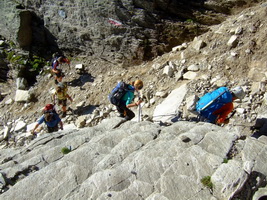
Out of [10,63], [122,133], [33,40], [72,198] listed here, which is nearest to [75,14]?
[33,40]

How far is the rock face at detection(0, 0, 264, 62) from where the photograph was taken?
12.0m

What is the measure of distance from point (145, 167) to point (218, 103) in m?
3.32

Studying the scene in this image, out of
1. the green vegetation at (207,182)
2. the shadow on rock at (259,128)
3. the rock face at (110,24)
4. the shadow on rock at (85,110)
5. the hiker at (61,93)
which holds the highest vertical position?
the rock face at (110,24)

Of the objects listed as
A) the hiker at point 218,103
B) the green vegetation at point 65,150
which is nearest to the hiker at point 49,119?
the green vegetation at point 65,150

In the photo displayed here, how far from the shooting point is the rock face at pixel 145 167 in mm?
4078

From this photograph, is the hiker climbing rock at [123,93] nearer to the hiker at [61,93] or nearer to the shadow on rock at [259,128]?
the shadow on rock at [259,128]

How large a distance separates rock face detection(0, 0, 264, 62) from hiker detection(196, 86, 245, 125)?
6.12 metres

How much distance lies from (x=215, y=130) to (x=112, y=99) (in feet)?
11.6

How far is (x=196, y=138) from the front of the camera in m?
5.42

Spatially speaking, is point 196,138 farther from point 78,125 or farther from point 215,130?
point 78,125

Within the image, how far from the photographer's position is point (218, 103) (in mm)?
6805

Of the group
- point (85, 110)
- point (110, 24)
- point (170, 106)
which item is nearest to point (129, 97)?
point (170, 106)

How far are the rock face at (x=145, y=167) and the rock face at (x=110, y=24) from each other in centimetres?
742

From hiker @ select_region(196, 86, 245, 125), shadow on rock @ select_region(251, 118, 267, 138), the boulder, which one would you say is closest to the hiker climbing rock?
the boulder
